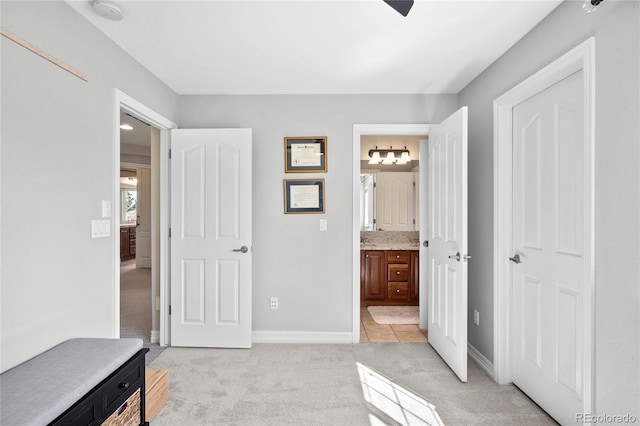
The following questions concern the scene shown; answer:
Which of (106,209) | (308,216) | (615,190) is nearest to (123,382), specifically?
(106,209)

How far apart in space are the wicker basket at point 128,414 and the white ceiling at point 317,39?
6.96 feet

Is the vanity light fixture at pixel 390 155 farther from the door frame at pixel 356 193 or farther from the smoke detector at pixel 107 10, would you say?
the smoke detector at pixel 107 10

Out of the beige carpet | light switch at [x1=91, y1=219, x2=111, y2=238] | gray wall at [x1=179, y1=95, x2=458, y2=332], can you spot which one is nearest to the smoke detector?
light switch at [x1=91, y1=219, x2=111, y2=238]

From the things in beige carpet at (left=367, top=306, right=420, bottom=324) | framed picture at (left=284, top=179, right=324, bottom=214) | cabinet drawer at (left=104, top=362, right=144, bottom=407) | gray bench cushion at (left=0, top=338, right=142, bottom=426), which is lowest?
beige carpet at (left=367, top=306, right=420, bottom=324)

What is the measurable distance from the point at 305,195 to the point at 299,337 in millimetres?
1404

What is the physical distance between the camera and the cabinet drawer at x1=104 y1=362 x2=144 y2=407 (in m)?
1.44

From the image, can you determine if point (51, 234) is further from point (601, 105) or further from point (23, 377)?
point (601, 105)

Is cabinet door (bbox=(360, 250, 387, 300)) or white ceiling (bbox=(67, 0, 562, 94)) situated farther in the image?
cabinet door (bbox=(360, 250, 387, 300))

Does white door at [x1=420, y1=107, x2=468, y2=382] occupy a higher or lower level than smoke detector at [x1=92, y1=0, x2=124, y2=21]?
lower

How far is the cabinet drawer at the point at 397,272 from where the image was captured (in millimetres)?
4336

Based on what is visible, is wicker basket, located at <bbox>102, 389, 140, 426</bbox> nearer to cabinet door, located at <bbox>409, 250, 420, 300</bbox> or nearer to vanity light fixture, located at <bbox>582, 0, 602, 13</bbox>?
vanity light fixture, located at <bbox>582, 0, 602, 13</bbox>

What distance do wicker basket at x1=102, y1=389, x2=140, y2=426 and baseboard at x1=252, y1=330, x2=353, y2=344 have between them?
4.99 feet

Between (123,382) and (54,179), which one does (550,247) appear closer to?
(123,382)

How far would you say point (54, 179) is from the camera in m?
1.67
